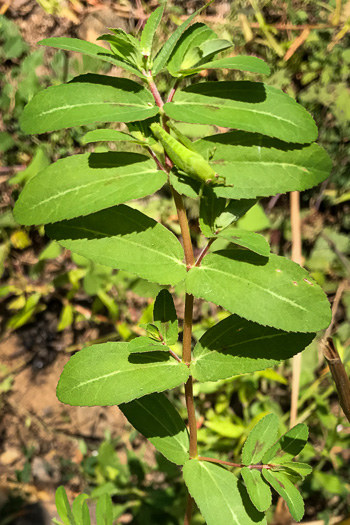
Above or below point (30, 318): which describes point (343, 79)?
above

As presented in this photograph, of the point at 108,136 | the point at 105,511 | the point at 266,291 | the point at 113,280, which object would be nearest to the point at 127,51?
the point at 108,136

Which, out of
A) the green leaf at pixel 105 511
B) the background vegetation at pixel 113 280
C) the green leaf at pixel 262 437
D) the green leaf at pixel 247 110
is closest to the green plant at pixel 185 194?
the green leaf at pixel 247 110

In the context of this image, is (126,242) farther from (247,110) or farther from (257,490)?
(257,490)

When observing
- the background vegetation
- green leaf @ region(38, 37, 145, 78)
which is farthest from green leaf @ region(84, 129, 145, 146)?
the background vegetation

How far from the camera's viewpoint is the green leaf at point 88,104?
96 centimetres

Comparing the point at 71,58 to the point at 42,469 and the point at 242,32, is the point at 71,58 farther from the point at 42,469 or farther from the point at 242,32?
the point at 42,469

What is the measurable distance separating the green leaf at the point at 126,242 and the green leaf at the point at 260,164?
0.20 metres

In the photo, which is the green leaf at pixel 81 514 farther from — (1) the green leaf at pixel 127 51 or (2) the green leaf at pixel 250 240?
(1) the green leaf at pixel 127 51

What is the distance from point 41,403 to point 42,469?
391 millimetres

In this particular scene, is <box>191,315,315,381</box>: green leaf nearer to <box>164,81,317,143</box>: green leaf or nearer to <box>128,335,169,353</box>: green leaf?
<box>128,335,169,353</box>: green leaf

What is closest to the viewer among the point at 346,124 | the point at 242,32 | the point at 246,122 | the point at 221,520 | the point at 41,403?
the point at 246,122

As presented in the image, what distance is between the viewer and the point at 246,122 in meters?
0.96

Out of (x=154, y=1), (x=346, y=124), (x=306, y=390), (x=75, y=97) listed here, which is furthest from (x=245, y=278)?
(x=154, y=1)

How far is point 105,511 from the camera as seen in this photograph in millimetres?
1523
